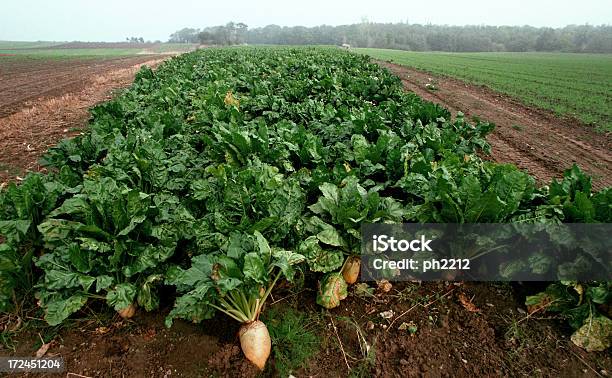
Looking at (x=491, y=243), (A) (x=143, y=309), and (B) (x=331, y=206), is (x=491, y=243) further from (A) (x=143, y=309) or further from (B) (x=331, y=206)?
(A) (x=143, y=309)

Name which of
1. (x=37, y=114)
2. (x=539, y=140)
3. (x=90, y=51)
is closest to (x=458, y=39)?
(x=90, y=51)

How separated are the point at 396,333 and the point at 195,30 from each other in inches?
7594

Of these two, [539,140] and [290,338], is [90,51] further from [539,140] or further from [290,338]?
[290,338]

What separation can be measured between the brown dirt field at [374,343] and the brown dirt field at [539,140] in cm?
463

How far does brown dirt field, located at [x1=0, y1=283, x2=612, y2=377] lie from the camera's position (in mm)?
2832

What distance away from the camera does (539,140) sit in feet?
30.8

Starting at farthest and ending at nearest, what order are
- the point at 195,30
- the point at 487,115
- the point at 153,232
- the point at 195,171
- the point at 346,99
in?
the point at 195,30 → the point at 487,115 → the point at 346,99 → the point at 195,171 → the point at 153,232

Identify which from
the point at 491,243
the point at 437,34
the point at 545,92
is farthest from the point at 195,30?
the point at 491,243

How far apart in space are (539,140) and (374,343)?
8713 mm

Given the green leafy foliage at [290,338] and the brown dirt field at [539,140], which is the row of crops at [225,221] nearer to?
the green leafy foliage at [290,338]

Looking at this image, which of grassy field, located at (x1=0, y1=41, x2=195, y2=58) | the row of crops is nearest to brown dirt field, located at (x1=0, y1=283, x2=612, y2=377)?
the row of crops

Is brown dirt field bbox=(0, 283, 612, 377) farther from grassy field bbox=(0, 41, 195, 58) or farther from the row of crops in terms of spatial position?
grassy field bbox=(0, 41, 195, 58)

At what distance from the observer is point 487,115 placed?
12219mm

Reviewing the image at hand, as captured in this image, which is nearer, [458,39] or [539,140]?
[539,140]
